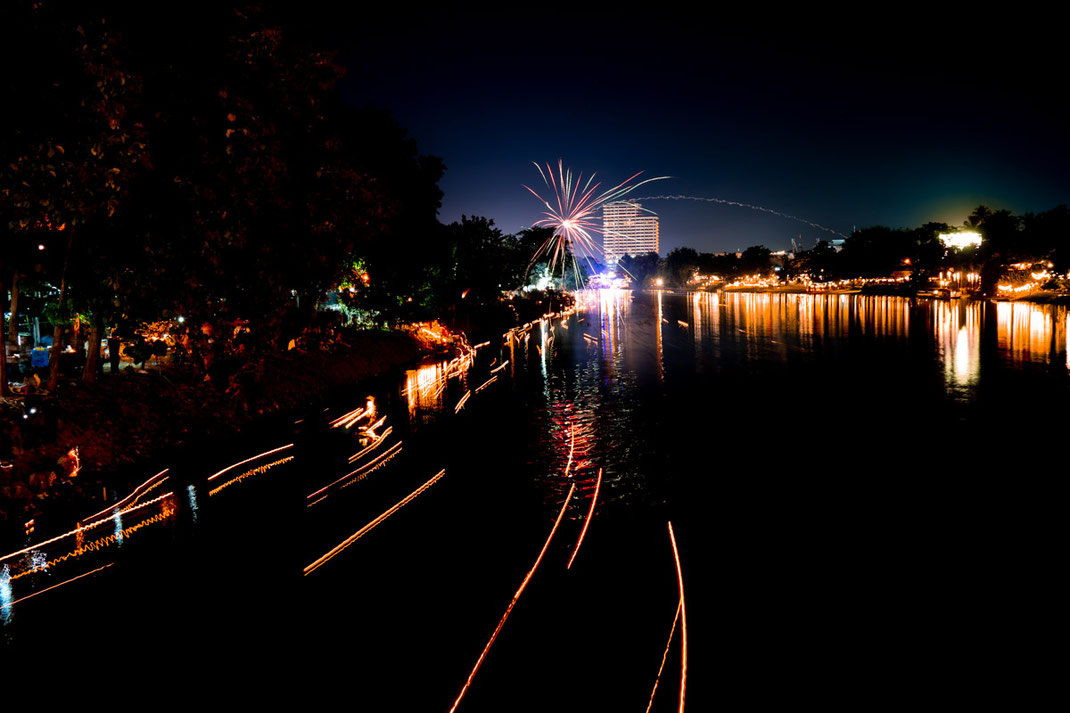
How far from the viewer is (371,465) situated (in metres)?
10.6

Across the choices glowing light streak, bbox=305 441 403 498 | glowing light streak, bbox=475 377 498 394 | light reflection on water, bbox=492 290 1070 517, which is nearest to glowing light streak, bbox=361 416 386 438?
glowing light streak, bbox=305 441 403 498

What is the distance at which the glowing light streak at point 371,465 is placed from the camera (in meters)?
9.37

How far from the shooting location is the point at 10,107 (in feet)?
26.4

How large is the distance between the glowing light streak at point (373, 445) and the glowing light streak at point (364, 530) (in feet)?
7.04

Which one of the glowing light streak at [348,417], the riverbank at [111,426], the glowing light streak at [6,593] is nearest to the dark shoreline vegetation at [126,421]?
the riverbank at [111,426]

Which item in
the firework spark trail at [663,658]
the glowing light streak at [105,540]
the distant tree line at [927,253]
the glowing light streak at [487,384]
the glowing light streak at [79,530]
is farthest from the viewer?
the distant tree line at [927,253]

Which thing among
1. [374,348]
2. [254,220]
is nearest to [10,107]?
[254,220]

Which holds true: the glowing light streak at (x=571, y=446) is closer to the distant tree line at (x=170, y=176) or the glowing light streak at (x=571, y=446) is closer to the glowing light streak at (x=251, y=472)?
the glowing light streak at (x=251, y=472)

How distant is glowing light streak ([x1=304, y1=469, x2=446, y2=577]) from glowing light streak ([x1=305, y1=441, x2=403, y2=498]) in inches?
53.2

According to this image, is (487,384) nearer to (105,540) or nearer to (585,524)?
(585,524)

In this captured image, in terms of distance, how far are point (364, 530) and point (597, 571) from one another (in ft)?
9.88

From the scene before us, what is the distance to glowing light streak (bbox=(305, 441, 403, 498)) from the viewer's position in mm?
9367

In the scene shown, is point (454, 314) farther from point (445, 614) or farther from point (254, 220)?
point (445, 614)

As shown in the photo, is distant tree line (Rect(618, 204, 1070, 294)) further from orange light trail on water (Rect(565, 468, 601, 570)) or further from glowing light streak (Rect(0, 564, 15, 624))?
glowing light streak (Rect(0, 564, 15, 624))
